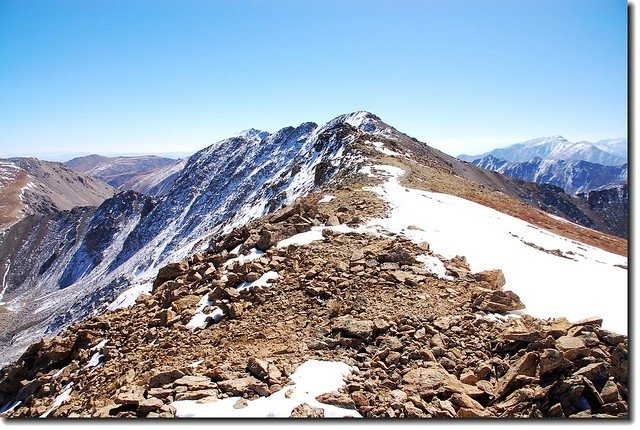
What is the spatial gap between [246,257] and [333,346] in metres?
5.77

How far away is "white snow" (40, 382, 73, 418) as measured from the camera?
9.19 m

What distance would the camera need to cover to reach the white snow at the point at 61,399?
9188mm

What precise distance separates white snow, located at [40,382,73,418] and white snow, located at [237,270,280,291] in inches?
176

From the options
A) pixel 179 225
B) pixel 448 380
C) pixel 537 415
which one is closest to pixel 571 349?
pixel 537 415

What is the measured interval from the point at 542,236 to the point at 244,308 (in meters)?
16.8

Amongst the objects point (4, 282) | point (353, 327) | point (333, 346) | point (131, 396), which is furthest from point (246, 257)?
point (4, 282)

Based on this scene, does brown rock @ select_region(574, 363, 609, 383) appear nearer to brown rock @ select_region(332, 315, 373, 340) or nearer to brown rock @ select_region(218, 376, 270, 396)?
brown rock @ select_region(332, 315, 373, 340)

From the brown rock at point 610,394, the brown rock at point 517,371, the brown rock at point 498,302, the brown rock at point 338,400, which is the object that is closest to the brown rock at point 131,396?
the brown rock at point 338,400

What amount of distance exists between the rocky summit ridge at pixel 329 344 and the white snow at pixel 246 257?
77 mm

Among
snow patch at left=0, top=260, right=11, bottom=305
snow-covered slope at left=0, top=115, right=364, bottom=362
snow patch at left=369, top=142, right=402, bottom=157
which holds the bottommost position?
snow patch at left=0, top=260, right=11, bottom=305

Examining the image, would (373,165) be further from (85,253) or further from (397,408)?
(85,253)

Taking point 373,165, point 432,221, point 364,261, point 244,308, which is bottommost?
point 244,308

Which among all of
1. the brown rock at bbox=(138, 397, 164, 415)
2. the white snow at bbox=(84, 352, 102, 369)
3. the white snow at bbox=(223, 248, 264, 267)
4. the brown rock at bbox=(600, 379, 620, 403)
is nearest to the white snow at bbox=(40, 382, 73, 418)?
the white snow at bbox=(84, 352, 102, 369)

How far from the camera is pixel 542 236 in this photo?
69.2 feet
